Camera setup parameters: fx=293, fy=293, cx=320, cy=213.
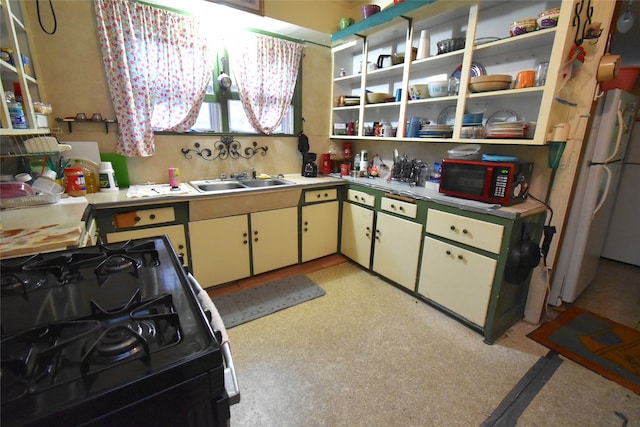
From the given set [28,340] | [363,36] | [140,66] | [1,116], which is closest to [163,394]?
[28,340]

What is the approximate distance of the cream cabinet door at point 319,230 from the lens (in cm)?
281

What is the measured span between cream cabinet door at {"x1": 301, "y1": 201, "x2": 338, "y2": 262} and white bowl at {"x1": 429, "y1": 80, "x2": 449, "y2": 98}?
50.9 inches

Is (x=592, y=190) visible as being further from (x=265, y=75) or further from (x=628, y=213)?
(x=265, y=75)

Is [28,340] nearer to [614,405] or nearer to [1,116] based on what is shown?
[1,116]

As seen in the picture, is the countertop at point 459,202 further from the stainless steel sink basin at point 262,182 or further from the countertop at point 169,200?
the stainless steel sink basin at point 262,182

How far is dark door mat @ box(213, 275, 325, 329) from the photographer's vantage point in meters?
2.17

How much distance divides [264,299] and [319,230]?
2.88ft

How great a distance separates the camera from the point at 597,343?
6.37 feet

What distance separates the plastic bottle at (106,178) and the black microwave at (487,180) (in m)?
2.41

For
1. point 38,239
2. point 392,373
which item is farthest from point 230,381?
point 392,373

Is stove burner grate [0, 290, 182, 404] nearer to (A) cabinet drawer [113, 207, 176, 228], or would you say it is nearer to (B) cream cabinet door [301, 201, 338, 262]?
(A) cabinet drawer [113, 207, 176, 228]

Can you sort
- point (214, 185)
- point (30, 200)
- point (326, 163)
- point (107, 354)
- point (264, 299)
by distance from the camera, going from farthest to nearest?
point (326, 163)
point (214, 185)
point (264, 299)
point (30, 200)
point (107, 354)

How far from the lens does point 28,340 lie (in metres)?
0.60

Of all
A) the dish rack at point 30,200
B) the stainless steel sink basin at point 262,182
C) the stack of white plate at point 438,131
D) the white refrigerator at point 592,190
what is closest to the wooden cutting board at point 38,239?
the dish rack at point 30,200
